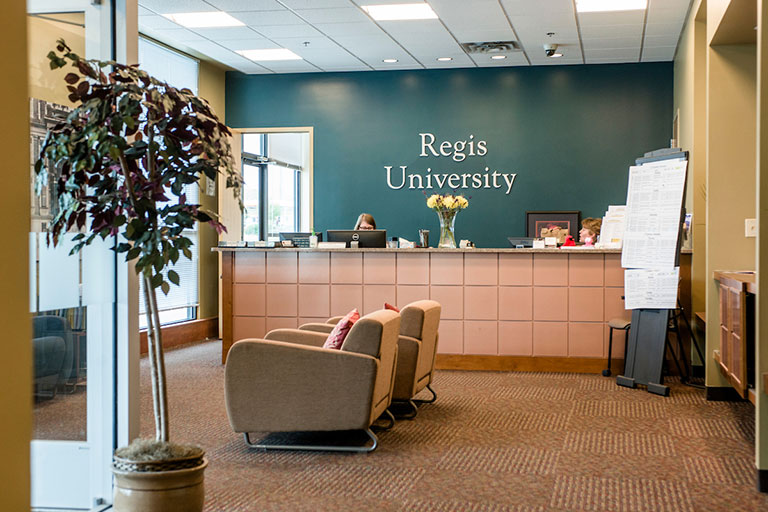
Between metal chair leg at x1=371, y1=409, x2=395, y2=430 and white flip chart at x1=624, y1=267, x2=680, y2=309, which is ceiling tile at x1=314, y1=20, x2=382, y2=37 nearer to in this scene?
white flip chart at x1=624, y1=267, x2=680, y2=309

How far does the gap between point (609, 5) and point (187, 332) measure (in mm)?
5985

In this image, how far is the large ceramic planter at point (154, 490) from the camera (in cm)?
316

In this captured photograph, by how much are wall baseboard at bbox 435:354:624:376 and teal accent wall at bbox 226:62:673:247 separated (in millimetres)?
3089

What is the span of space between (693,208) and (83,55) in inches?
216

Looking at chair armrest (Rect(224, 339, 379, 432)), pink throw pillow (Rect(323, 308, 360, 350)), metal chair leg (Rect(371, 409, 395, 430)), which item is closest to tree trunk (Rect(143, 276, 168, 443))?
chair armrest (Rect(224, 339, 379, 432))

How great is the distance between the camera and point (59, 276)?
11.2 feet

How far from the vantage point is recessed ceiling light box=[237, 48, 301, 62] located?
9.55 m

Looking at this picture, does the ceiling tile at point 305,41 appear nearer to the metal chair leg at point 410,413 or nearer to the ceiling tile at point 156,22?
the ceiling tile at point 156,22

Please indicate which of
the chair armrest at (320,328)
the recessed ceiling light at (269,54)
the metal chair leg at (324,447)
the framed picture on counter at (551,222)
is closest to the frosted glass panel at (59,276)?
the metal chair leg at (324,447)

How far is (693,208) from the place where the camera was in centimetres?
713

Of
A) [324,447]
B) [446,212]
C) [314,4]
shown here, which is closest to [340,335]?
[324,447]

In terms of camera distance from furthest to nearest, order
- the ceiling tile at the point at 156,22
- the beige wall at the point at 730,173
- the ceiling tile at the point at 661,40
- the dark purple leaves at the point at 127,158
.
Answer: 1. the ceiling tile at the point at 661,40
2. the ceiling tile at the point at 156,22
3. the beige wall at the point at 730,173
4. the dark purple leaves at the point at 127,158

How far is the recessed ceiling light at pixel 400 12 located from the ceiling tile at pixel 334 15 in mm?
118

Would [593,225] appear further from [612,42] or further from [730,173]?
[730,173]
